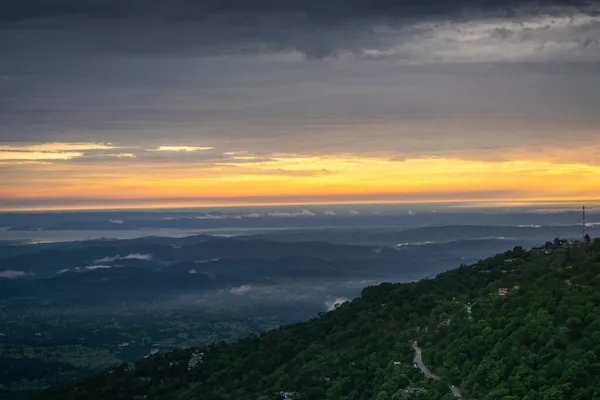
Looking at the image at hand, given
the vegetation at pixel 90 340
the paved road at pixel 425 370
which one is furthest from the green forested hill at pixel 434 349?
the vegetation at pixel 90 340

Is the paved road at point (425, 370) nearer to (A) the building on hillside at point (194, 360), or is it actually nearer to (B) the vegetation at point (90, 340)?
(A) the building on hillside at point (194, 360)

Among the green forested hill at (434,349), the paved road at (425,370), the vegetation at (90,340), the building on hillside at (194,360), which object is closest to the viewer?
the green forested hill at (434,349)

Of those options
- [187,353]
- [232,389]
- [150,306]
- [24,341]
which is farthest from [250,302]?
[232,389]

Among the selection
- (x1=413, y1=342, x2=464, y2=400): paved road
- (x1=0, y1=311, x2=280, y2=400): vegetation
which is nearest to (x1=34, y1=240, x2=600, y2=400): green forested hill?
(x1=413, y1=342, x2=464, y2=400): paved road

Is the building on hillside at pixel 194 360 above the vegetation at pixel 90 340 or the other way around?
above

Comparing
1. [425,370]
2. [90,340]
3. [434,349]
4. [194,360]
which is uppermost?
[434,349]

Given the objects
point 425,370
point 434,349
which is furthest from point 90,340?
point 425,370

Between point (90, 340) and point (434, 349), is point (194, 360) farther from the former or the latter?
point (90, 340)

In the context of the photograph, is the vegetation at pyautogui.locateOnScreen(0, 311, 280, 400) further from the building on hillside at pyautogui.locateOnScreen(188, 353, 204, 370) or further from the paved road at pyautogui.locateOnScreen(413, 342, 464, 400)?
the paved road at pyautogui.locateOnScreen(413, 342, 464, 400)

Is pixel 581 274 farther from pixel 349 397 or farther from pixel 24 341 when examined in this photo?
pixel 24 341
